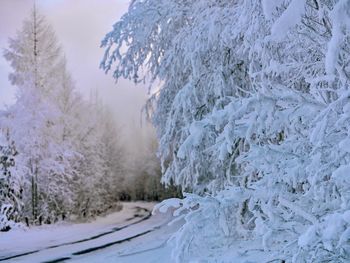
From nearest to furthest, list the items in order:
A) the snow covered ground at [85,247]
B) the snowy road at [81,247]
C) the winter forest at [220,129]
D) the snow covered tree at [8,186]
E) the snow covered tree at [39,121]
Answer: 1. the winter forest at [220,129]
2. the snow covered ground at [85,247]
3. the snowy road at [81,247]
4. the snow covered tree at [8,186]
5. the snow covered tree at [39,121]

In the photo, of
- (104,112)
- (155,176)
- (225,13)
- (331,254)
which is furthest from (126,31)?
(155,176)

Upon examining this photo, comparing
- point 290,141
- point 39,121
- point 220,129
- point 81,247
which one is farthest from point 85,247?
point 290,141

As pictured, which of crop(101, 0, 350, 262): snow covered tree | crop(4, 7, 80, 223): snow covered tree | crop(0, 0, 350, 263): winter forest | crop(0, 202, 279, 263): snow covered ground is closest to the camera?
crop(101, 0, 350, 262): snow covered tree

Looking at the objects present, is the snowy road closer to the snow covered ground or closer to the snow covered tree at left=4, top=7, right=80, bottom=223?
the snow covered ground

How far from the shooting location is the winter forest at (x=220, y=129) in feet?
12.3

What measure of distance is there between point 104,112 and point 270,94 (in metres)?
51.8

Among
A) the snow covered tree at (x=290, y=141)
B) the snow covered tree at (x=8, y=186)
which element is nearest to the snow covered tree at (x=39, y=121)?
the snow covered tree at (x=8, y=186)

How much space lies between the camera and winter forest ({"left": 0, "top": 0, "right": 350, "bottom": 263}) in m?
3.76

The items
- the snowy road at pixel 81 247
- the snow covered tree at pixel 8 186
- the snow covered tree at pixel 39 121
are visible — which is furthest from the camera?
the snow covered tree at pixel 39 121

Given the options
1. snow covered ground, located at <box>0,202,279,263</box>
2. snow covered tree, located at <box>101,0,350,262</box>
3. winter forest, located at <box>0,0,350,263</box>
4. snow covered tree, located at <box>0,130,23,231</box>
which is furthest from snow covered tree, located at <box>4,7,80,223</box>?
snow covered tree, located at <box>101,0,350,262</box>

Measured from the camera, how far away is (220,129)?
9.14m

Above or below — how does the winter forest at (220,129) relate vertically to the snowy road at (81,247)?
above

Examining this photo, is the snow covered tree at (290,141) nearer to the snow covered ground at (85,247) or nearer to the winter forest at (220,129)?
the winter forest at (220,129)

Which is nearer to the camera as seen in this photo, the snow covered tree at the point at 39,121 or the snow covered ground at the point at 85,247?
the snow covered ground at the point at 85,247
